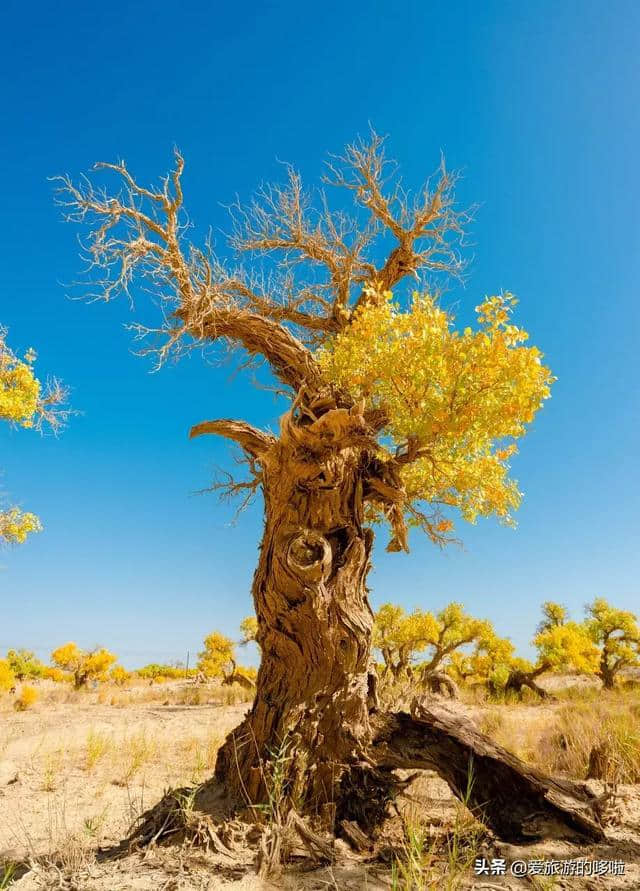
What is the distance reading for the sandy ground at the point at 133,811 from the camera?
3.55 meters

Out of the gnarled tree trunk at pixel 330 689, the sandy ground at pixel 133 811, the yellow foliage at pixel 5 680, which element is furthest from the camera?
the yellow foliage at pixel 5 680

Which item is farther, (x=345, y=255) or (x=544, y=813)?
(x=345, y=255)

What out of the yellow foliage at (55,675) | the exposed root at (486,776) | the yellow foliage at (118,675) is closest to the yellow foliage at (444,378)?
the exposed root at (486,776)

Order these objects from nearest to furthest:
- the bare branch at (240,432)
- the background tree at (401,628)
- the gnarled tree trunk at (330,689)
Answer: the gnarled tree trunk at (330,689) → the bare branch at (240,432) → the background tree at (401,628)

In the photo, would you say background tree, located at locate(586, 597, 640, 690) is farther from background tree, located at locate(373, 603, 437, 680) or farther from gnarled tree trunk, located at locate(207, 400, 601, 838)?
gnarled tree trunk, located at locate(207, 400, 601, 838)

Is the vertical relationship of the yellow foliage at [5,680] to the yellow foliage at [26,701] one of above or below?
above

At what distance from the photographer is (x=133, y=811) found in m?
5.28

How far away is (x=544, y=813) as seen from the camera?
4.52 metres

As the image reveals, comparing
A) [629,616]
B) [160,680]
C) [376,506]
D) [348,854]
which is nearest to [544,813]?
[348,854]

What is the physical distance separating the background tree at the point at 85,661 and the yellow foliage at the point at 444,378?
2316 centimetres

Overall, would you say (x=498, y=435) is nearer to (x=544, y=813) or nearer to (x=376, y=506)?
(x=376, y=506)

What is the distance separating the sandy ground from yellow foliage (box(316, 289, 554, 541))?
3.48m

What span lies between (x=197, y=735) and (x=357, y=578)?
7065 millimetres

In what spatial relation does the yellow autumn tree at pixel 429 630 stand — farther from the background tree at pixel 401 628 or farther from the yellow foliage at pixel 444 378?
the yellow foliage at pixel 444 378
